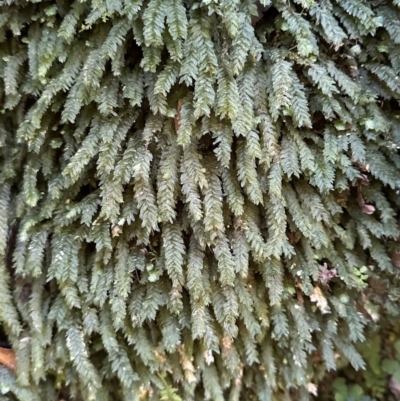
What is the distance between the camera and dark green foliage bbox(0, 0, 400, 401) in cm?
135

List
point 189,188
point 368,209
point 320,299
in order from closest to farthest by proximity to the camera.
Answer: point 189,188 → point 368,209 → point 320,299

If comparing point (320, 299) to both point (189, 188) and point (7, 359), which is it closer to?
point (189, 188)

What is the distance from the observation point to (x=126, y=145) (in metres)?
1.45

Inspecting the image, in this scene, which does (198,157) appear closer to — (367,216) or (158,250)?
(158,250)

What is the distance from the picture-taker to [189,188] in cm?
140

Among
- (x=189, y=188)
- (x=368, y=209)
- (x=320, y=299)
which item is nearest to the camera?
(x=189, y=188)

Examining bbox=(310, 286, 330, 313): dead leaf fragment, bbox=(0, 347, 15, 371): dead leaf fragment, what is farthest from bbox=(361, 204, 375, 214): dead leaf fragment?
bbox=(0, 347, 15, 371): dead leaf fragment

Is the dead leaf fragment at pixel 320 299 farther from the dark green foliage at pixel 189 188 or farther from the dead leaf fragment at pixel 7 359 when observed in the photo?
the dead leaf fragment at pixel 7 359

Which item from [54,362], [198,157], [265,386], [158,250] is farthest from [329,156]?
[54,362]

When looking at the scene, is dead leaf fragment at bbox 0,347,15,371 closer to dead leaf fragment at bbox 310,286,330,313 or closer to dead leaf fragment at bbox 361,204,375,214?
dead leaf fragment at bbox 310,286,330,313

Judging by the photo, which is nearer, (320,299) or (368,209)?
(368,209)

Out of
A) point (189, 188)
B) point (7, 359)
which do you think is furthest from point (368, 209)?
point (7, 359)

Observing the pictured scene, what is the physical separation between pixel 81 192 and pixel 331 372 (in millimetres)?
1517

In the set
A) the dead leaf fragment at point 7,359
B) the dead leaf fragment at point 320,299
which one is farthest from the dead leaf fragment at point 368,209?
the dead leaf fragment at point 7,359
